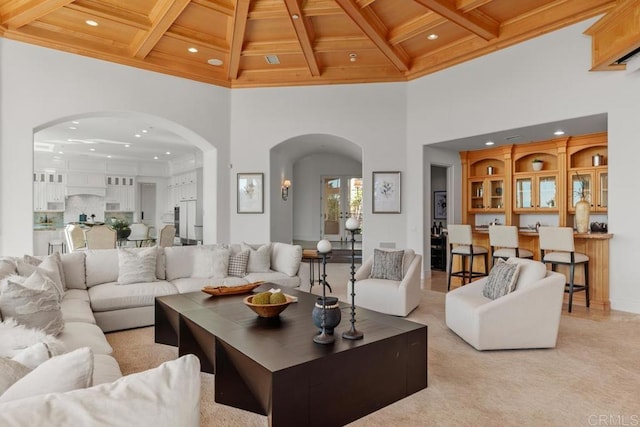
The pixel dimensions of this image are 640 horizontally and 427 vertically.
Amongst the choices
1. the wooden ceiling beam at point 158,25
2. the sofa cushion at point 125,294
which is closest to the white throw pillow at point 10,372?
the sofa cushion at point 125,294

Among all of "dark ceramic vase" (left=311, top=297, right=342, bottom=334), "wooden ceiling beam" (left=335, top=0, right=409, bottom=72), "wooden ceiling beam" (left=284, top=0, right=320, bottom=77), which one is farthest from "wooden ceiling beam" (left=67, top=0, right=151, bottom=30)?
"dark ceramic vase" (left=311, top=297, right=342, bottom=334)

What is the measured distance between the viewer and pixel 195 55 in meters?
6.39

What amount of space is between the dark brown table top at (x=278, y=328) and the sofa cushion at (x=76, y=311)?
2.03ft

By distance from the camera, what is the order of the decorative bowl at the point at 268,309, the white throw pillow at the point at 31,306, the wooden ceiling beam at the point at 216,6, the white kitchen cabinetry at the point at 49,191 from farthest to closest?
the white kitchen cabinetry at the point at 49,191 < the wooden ceiling beam at the point at 216,6 < the decorative bowl at the point at 268,309 < the white throw pillow at the point at 31,306

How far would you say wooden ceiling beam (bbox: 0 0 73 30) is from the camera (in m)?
4.60

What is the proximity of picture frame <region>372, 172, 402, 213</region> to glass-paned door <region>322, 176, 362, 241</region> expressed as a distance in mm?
4344

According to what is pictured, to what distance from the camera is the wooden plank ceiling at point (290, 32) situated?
4.91 m

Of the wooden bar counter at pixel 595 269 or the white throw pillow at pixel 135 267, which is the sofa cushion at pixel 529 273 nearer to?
the wooden bar counter at pixel 595 269

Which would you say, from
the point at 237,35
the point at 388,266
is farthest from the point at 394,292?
the point at 237,35

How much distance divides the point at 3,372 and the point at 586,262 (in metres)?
5.72

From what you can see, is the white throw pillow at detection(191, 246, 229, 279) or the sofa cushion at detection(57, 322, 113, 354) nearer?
the sofa cushion at detection(57, 322, 113, 354)

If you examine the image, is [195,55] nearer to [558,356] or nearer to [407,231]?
[407,231]

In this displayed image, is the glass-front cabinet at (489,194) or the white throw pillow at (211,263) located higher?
the glass-front cabinet at (489,194)

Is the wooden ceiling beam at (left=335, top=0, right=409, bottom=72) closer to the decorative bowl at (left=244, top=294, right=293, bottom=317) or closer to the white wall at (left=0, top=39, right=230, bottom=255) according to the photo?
the white wall at (left=0, top=39, right=230, bottom=255)
